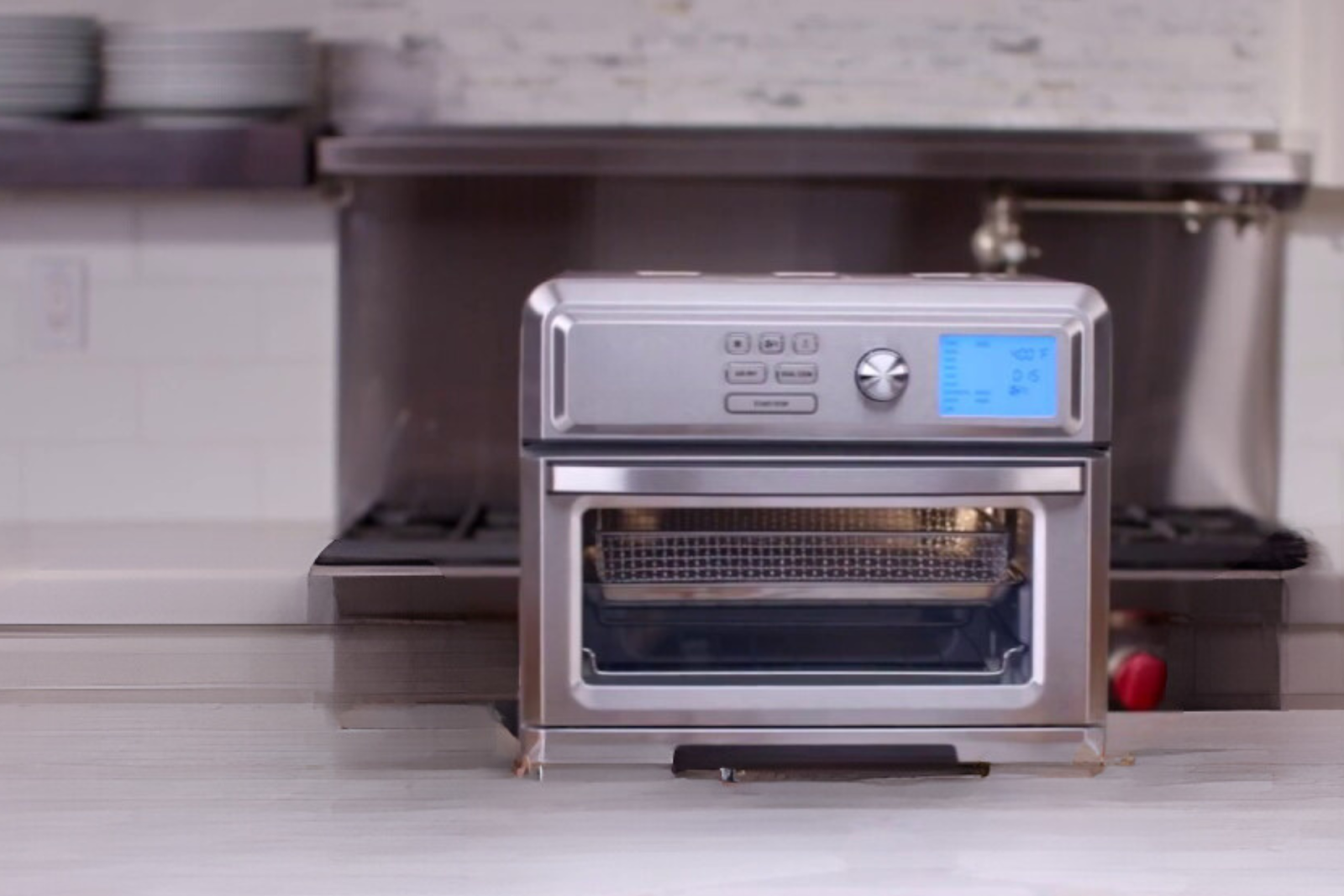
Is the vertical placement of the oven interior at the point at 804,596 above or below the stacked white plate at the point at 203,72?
below

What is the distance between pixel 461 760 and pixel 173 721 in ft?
1.02

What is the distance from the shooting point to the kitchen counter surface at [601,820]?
1256mm

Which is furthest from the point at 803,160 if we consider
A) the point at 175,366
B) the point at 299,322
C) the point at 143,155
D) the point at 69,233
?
the point at 69,233

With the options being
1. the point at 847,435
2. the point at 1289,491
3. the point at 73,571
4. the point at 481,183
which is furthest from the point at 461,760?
the point at 1289,491

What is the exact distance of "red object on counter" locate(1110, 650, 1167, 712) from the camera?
93.9 inches

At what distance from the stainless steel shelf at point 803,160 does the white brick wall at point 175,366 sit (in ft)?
0.83

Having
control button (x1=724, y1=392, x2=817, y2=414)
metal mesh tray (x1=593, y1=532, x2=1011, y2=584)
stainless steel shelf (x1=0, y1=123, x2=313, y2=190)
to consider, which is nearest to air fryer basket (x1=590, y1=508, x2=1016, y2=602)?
metal mesh tray (x1=593, y1=532, x2=1011, y2=584)

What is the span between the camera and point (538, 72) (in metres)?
2.93

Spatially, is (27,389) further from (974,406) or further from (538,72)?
(974,406)

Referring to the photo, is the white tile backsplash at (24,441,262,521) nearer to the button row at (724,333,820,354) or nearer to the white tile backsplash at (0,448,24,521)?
the white tile backsplash at (0,448,24,521)

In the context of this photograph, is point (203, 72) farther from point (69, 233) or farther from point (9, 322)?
point (9, 322)

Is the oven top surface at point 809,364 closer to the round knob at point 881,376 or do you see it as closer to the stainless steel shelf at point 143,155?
the round knob at point 881,376

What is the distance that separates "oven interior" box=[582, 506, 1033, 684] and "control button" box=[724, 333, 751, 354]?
0.13m

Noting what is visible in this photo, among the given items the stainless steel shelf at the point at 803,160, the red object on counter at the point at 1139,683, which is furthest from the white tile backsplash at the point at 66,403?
the red object on counter at the point at 1139,683
